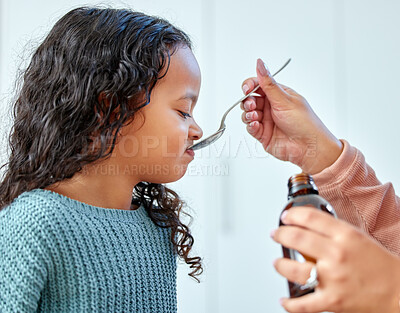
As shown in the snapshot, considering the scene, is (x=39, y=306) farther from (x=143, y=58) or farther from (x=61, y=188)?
(x=143, y=58)

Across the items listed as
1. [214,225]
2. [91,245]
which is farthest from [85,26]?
[214,225]

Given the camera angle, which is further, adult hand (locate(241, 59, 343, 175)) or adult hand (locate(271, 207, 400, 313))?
adult hand (locate(241, 59, 343, 175))

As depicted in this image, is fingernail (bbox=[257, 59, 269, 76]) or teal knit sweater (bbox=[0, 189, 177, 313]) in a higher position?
fingernail (bbox=[257, 59, 269, 76])

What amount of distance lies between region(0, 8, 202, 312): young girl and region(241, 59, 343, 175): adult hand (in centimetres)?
14

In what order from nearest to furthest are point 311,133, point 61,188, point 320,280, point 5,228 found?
point 320,280 < point 5,228 < point 61,188 < point 311,133

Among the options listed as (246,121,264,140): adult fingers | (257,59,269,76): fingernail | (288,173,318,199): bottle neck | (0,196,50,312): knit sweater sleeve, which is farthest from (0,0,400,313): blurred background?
(288,173,318,199): bottle neck

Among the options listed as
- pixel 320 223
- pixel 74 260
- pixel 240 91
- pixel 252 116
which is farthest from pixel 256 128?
pixel 240 91

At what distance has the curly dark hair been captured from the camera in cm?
76

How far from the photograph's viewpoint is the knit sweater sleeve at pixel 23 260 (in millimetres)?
595

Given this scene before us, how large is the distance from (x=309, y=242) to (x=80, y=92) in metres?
0.55

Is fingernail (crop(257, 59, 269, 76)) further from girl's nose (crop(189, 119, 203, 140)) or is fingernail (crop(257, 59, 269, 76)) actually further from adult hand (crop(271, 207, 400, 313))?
adult hand (crop(271, 207, 400, 313))

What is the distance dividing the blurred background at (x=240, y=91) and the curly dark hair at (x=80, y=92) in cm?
87

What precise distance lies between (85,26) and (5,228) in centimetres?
41

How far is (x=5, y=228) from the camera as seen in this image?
636 mm
